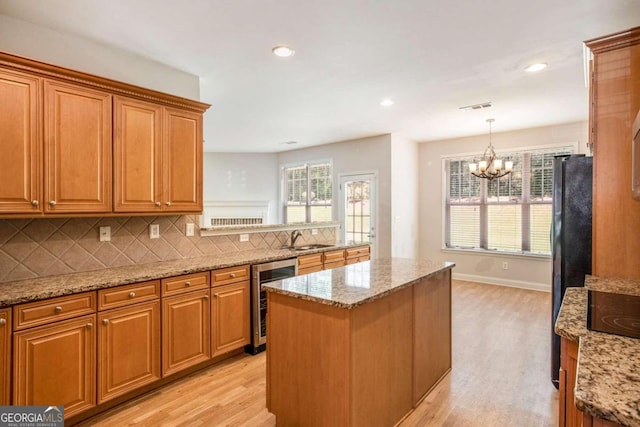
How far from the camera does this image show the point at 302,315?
1.93m

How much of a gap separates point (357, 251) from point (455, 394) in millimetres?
2293

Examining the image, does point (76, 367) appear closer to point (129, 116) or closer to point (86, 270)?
point (86, 270)

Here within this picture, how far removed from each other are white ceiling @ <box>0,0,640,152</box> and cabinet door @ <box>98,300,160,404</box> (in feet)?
6.51

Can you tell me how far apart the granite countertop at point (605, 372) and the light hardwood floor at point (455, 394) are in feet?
3.96

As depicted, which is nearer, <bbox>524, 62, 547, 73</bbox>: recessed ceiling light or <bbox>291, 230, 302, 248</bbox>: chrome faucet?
<bbox>524, 62, 547, 73</bbox>: recessed ceiling light

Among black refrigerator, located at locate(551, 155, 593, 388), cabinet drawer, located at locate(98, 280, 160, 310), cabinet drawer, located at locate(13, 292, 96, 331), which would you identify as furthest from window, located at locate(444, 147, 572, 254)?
cabinet drawer, located at locate(13, 292, 96, 331)

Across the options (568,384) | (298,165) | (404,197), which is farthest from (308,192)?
(568,384)

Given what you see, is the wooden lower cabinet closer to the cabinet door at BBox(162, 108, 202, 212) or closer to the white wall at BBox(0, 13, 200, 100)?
the cabinet door at BBox(162, 108, 202, 212)

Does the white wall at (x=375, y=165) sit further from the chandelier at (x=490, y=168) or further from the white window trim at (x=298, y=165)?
the chandelier at (x=490, y=168)

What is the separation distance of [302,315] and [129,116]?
1995mm

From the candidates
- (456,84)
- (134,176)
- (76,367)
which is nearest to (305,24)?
(134,176)

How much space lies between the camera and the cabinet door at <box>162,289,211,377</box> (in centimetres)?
259

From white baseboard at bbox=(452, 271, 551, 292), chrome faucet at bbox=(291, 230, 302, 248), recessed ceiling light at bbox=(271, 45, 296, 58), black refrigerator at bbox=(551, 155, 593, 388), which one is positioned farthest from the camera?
white baseboard at bbox=(452, 271, 551, 292)

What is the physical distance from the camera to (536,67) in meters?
3.21
